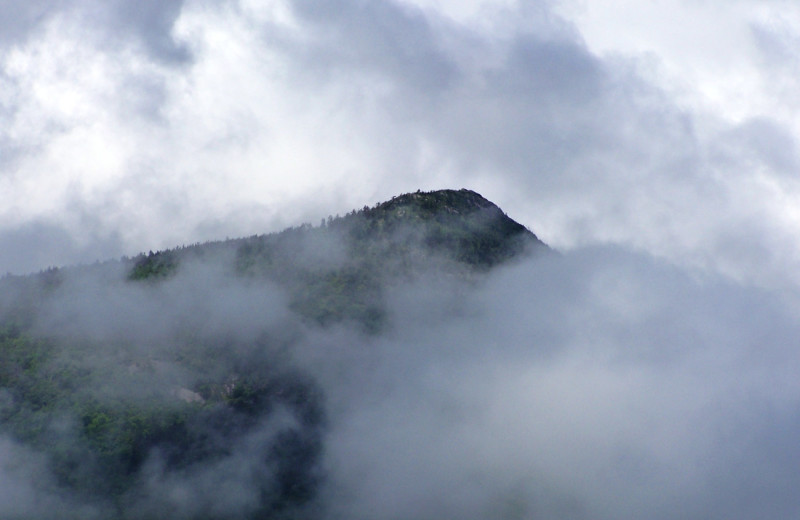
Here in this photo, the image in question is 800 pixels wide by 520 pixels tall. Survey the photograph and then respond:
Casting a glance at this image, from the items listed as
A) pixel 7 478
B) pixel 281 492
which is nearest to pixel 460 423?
→ pixel 281 492

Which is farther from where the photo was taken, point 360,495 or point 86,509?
point 360,495

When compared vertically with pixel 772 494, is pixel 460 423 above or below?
above

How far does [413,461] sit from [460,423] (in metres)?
18.6

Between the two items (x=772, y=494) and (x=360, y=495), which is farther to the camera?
(x=772, y=494)

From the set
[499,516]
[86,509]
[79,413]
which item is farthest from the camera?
[499,516]

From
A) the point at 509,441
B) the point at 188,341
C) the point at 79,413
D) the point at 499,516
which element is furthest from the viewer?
the point at 509,441

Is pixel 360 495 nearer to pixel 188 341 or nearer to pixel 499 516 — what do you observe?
pixel 499 516

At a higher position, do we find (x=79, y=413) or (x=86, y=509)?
(x=79, y=413)

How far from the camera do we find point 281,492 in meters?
158

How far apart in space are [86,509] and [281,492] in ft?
95.8

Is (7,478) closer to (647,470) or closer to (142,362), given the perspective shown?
(142,362)

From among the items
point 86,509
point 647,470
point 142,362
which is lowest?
point 86,509

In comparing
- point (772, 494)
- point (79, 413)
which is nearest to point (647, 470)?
point (772, 494)

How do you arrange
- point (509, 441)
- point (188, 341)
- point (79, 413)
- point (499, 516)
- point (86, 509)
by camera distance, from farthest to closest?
point (509, 441)
point (188, 341)
point (499, 516)
point (79, 413)
point (86, 509)
